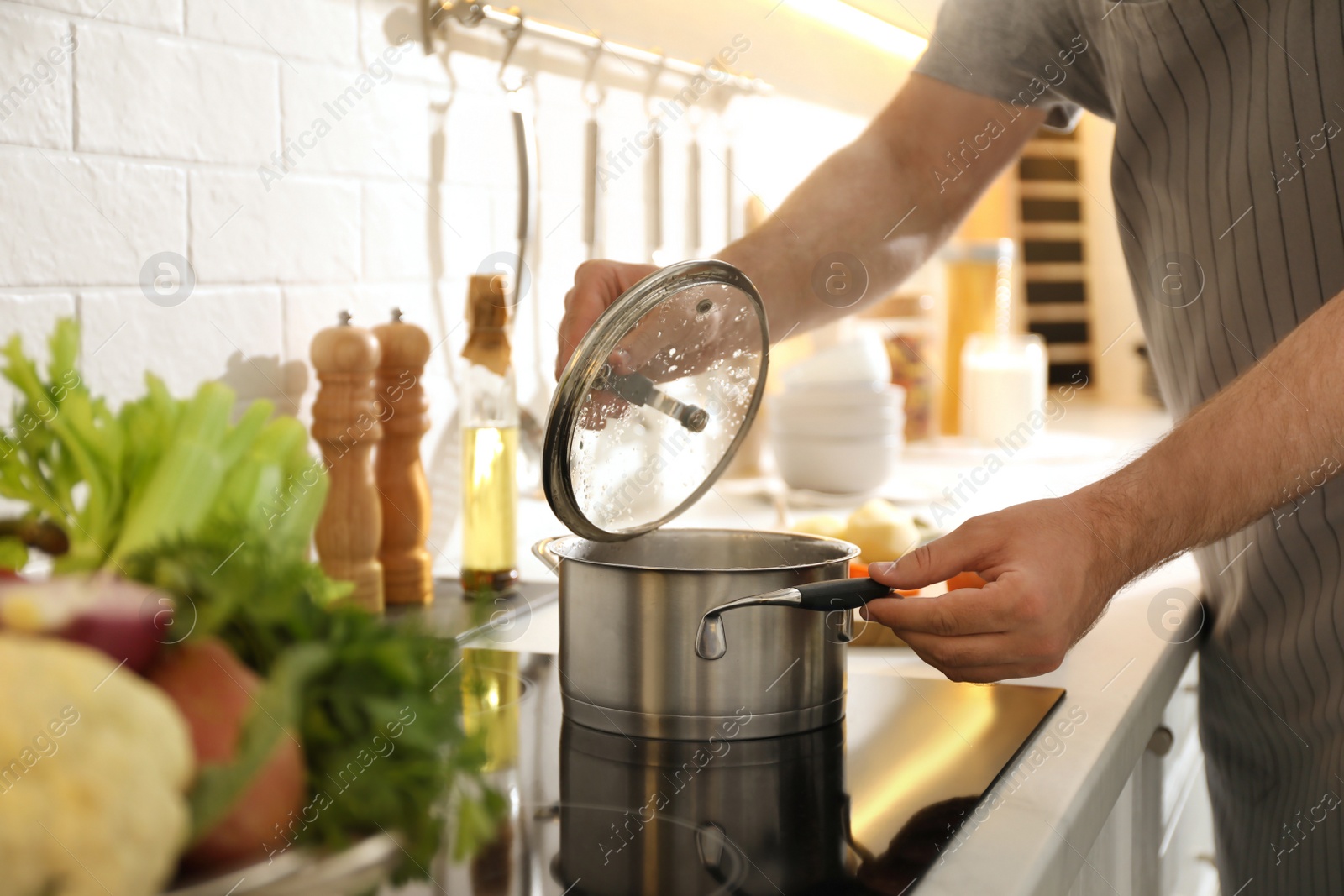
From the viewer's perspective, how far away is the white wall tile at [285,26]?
2.84ft

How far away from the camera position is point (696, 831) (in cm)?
55

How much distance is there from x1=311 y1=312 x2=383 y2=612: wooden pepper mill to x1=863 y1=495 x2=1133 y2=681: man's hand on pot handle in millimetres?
449

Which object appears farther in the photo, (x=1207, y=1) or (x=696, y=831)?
(x=1207, y=1)

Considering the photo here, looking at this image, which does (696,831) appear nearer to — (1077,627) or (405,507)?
(1077,627)

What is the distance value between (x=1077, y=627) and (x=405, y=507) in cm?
57

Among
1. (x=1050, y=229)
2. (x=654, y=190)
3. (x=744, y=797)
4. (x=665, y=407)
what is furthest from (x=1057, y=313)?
(x=744, y=797)

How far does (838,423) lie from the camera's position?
1562mm

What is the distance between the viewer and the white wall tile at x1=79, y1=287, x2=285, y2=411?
2.61 feet

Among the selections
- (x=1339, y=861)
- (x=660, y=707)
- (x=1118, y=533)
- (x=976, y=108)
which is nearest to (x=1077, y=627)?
(x=1118, y=533)

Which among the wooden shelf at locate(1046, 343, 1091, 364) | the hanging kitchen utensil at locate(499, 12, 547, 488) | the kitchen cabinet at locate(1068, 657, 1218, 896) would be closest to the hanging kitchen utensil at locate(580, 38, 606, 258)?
the hanging kitchen utensil at locate(499, 12, 547, 488)

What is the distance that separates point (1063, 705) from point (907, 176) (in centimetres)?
52

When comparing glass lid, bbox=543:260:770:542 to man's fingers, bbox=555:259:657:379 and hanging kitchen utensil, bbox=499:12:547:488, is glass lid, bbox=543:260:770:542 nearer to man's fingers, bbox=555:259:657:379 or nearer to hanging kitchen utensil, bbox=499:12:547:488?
man's fingers, bbox=555:259:657:379

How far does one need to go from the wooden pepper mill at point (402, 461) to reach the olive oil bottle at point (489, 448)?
1.8 inches

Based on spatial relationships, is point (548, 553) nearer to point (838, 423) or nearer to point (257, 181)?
point (257, 181)
